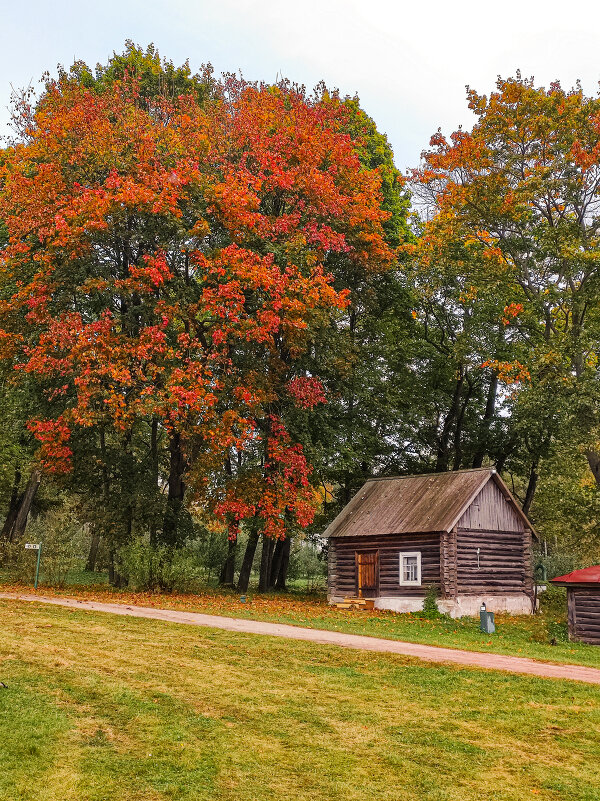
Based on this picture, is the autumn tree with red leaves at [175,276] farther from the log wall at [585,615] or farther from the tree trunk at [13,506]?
the tree trunk at [13,506]

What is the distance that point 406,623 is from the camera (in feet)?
82.0

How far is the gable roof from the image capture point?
29.2 m

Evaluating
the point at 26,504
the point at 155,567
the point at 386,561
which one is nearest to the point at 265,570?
the point at 386,561

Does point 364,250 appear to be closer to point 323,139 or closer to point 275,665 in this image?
point 323,139

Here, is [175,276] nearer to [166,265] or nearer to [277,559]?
[166,265]

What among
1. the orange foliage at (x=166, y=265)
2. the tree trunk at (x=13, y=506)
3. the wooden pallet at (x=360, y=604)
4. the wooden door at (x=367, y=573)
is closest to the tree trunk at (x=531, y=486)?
the wooden door at (x=367, y=573)

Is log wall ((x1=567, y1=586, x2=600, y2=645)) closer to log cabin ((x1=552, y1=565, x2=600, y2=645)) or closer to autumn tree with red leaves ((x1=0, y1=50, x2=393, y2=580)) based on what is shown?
log cabin ((x1=552, y1=565, x2=600, y2=645))

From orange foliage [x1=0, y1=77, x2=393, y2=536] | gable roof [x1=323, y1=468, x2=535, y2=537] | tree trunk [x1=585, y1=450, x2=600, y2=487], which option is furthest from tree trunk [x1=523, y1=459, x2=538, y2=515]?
orange foliage [x1=0, y1=77, x2=393, y2=536]

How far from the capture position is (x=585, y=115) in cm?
2983

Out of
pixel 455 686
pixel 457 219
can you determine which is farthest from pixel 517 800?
pixel 457 219

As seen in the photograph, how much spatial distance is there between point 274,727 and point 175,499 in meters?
22.2

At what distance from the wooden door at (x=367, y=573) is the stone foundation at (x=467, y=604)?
0.68 meters

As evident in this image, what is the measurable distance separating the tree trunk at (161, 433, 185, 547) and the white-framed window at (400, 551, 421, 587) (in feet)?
30.4

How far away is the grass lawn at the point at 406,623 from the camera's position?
1941 cm
